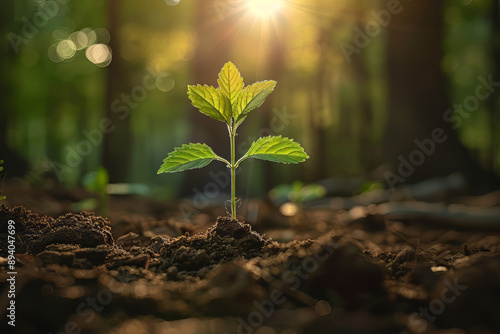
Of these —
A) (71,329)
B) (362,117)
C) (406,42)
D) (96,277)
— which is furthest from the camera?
(362,117)

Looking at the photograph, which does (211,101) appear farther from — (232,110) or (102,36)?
(102,36)

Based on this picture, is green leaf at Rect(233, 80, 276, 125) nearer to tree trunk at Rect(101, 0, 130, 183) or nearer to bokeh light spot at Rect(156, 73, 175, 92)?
tree trunk at Rect(101, 0, 130, 183)

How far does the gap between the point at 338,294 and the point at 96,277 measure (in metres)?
0.89

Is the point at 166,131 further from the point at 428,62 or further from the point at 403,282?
the point at 403,282

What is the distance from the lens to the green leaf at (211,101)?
1.99m

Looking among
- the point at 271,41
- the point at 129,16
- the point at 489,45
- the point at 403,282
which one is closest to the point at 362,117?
the point at 489,45

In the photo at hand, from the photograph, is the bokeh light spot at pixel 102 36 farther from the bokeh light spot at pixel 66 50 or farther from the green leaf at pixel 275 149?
the green leaf at pixel 275 149

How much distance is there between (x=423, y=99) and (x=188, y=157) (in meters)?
7.37

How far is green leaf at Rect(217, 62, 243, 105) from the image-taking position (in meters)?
2.00

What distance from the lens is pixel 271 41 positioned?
462 inches

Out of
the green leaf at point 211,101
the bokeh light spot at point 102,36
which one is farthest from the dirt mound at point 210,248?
Answer: the bokeh light spot at point 102,36

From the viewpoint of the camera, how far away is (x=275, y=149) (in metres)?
2.03

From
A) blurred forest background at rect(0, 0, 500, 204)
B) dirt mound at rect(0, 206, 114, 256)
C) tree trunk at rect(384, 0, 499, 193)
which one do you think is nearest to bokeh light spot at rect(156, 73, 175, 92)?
blurred forest background at rect(0, 0, 500, 204)

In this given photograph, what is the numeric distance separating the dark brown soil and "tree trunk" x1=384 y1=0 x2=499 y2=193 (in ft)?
23.1
